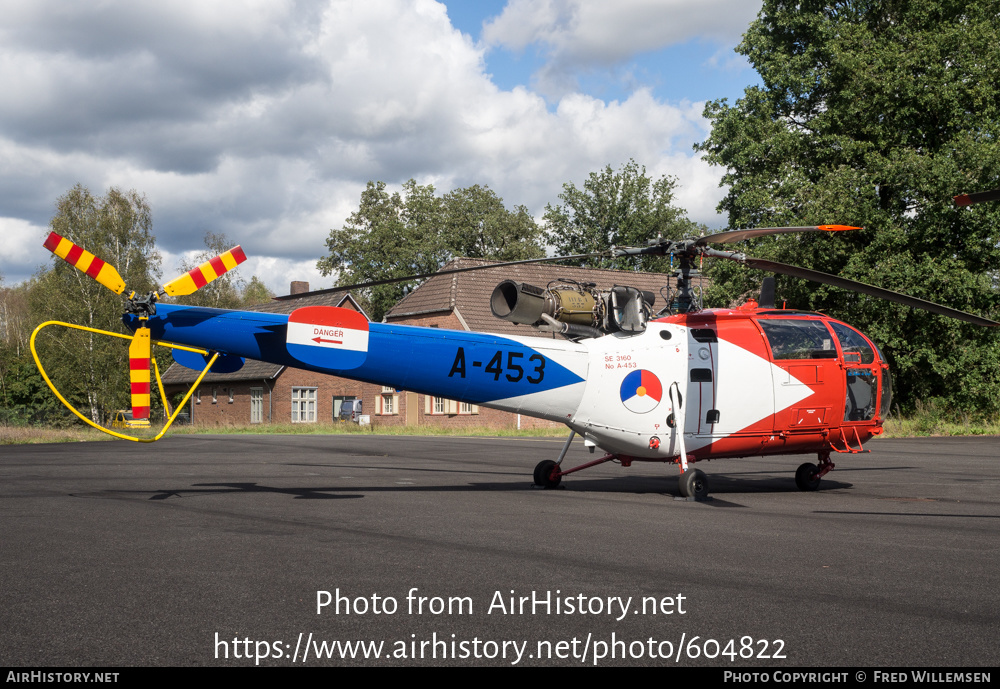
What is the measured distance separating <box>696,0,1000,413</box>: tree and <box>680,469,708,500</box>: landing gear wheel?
810 inches

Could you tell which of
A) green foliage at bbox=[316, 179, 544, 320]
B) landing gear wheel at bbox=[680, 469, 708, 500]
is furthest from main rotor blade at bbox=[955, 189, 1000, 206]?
green foliage at bbox=[316, 179, 544, 320]

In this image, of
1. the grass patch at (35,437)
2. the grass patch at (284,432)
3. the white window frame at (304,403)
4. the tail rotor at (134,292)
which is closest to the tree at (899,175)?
the grass patch at (284,432)

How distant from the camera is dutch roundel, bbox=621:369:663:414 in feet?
37.4

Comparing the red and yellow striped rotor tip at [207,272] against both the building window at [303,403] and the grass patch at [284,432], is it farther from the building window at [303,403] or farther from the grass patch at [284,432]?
the building window at [303,403]

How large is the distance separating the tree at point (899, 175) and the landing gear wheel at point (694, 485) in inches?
810

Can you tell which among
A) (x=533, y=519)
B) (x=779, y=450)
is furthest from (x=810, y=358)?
(x=533, y=519)

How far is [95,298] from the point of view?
4922 cm

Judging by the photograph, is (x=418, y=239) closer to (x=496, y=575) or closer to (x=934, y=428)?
(x=934, y=428)

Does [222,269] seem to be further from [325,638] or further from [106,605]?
[325,638]

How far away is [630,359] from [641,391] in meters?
0.46

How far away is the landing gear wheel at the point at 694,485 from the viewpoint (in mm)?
10742

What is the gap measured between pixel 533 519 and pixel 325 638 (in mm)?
4621

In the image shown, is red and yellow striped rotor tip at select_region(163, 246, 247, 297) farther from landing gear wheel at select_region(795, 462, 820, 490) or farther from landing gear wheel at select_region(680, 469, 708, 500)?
landing gear wheel at select_region(795, 462, 820, 490)

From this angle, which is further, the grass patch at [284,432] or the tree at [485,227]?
the tree at [485,227]
